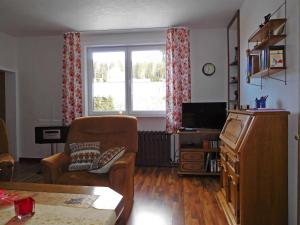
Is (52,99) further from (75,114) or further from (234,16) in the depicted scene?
(234,16)

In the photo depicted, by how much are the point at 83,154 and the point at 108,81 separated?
2.49m

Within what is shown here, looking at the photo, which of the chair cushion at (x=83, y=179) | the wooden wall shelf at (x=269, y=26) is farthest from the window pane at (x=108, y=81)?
the wooden wall shelf at (x=269, y=26)

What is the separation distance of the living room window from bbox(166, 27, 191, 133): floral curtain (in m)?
0.34

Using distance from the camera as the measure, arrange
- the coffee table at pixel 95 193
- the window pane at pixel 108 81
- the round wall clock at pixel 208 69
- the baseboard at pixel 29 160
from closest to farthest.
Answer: the coffee table at pixel 95 193
the round wall clock at pixel 208 69
the window pane at pixel 108 81
the baseboard at pixel 29 160

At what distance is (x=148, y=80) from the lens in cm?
498

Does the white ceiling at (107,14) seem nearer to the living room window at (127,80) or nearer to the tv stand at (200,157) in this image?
the living room window at (127,80)

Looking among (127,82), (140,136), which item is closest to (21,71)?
(127,82)

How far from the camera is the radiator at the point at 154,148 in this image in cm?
477

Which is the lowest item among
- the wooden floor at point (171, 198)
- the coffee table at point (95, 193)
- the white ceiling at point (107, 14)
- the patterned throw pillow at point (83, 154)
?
the wooden floor at point (171, 198)

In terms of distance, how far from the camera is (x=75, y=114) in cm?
488

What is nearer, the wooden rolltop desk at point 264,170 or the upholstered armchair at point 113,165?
the wooden rolltop desk at point 264,170

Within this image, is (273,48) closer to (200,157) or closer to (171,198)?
(171,198)

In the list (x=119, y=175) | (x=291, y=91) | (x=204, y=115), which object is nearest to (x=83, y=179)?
(x=119, y=175)

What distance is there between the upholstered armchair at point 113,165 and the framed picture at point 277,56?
164 cm
